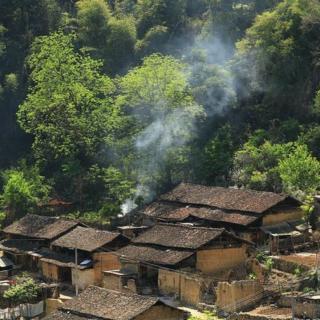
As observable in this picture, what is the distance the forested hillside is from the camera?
55.9m

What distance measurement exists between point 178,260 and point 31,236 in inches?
453

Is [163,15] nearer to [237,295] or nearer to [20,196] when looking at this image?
[20,196]

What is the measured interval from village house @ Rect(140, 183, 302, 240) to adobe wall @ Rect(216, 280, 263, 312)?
24.6 feet

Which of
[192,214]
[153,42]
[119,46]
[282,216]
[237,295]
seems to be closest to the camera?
[237,295]

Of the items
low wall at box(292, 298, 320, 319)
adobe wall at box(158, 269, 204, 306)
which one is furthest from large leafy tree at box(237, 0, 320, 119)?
low wall at box(292, 298, 320, 319)

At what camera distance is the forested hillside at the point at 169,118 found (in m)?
55.9

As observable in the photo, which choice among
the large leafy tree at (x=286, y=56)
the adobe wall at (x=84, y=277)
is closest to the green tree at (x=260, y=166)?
the large leafy tree at (x=286, y=56)

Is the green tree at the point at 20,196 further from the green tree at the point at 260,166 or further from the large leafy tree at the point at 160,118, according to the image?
the green tree at the point at 260,166

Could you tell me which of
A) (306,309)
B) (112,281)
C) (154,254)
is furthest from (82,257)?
(306,309)

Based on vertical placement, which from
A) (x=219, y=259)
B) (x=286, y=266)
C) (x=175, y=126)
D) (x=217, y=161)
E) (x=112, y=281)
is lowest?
(x=112, y=281)

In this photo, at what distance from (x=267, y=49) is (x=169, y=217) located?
Answer: 50.5 ft

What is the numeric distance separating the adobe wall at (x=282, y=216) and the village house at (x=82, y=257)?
6.73 m

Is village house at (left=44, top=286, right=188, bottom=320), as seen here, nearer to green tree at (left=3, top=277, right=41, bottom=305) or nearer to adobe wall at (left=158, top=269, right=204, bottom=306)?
adobe wall at (left=158, top=269, right=204, bottom=306)

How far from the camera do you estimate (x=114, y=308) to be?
3472 cm
